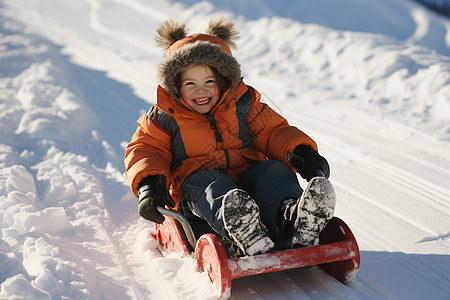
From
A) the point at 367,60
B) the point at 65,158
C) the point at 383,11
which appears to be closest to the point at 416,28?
the point at 383,11

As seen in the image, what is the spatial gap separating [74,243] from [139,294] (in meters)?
0.59

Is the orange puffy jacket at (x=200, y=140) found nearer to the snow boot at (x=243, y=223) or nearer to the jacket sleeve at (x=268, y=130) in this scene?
the jacket sleeve at (x=268, y=130)

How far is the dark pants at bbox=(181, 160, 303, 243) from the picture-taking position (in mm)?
1755

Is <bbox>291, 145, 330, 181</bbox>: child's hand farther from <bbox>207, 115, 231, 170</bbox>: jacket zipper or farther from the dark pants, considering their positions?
<bbox>207, 115, 231, 170</bbox>: jacket zipper

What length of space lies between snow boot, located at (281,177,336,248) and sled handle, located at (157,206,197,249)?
0.39 meters

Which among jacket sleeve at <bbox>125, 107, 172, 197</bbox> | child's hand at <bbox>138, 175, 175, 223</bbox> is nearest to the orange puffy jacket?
jacket sleeve at <bbox>125, 107, 172, 197</bbox>

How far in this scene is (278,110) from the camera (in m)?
4.22

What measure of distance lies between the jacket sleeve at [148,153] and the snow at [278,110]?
1.26 feet

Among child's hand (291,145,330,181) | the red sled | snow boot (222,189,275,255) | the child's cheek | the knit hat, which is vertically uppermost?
the knit hat

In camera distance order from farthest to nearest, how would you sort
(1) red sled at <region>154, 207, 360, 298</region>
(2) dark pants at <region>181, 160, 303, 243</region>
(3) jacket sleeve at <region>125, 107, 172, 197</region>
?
(3) jacket sleeve at <region>125, 107, 172, 197</region>
(2) dark pants at <region>181, 160, 303, 243</region>
(1) red sled at <region>154, 207, 360, 298</region>

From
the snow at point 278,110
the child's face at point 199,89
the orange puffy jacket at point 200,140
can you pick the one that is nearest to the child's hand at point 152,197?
the orange puffy jacket at point 200,140

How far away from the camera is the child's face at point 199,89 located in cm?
213

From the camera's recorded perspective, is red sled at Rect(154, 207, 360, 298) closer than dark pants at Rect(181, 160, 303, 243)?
Yes

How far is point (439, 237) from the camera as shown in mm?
2139
